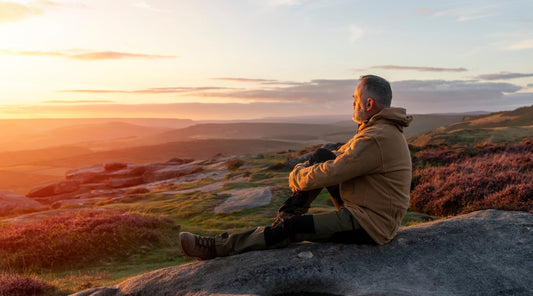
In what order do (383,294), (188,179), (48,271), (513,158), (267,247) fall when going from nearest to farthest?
1. (383,294)
2. (267,247)
3. (48,271)
4. (513,158)
5. (188,179)

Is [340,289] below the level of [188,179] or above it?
above

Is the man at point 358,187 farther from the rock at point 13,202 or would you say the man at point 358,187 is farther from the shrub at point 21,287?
the rock at point 13,202

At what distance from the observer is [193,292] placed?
5434 mm

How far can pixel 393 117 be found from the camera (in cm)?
536

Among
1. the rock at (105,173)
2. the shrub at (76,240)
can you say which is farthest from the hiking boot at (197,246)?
the rock at (105,173)

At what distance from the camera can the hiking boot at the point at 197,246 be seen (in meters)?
6.20

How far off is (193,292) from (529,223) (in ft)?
21.7

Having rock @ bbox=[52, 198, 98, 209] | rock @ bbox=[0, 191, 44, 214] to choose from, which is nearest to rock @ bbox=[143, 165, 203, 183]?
rock @ bbox=[52, 198, 98, 209]

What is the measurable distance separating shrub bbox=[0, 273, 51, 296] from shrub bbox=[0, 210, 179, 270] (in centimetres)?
455

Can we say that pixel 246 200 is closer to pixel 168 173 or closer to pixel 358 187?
pixel 358 187

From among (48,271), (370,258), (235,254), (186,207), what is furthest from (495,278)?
(186,207)

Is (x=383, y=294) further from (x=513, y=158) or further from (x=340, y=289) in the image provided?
(x=513, y=158)

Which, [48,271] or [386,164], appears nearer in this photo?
[386,164]

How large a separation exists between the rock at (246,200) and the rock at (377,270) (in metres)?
14.9
